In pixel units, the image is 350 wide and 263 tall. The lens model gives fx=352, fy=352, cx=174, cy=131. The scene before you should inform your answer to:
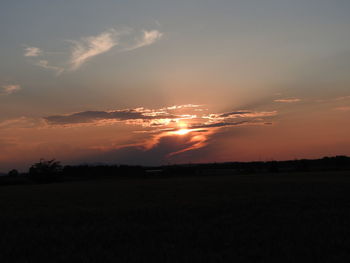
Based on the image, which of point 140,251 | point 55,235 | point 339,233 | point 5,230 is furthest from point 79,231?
point 339,233

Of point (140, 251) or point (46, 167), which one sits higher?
point (46, 167)

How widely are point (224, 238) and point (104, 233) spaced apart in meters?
4.33

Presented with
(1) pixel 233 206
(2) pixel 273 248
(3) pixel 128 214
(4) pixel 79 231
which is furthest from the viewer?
(1) pixel 233 206

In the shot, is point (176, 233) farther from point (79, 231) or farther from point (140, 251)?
point (79, 231)

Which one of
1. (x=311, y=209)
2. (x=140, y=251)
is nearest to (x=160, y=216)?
(x=140, y=251)

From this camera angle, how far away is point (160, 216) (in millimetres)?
16438

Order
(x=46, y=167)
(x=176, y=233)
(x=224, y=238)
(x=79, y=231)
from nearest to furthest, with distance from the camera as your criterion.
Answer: (x=224, y=238)
(x=176, y=233)
(x=79, y=231)
(x=46, y=167)

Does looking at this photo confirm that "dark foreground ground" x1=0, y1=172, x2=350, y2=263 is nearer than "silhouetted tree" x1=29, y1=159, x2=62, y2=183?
Yes

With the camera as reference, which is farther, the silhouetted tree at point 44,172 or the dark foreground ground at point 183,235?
the silhouetted tree at point 44,172

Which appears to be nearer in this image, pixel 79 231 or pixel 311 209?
pixel 79 231

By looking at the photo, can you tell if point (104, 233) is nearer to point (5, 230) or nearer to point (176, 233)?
point (176, 233)

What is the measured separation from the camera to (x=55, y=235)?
41.0ft

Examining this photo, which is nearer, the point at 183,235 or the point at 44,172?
the point at 183,235

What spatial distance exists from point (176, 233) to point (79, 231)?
3722 millimetres
